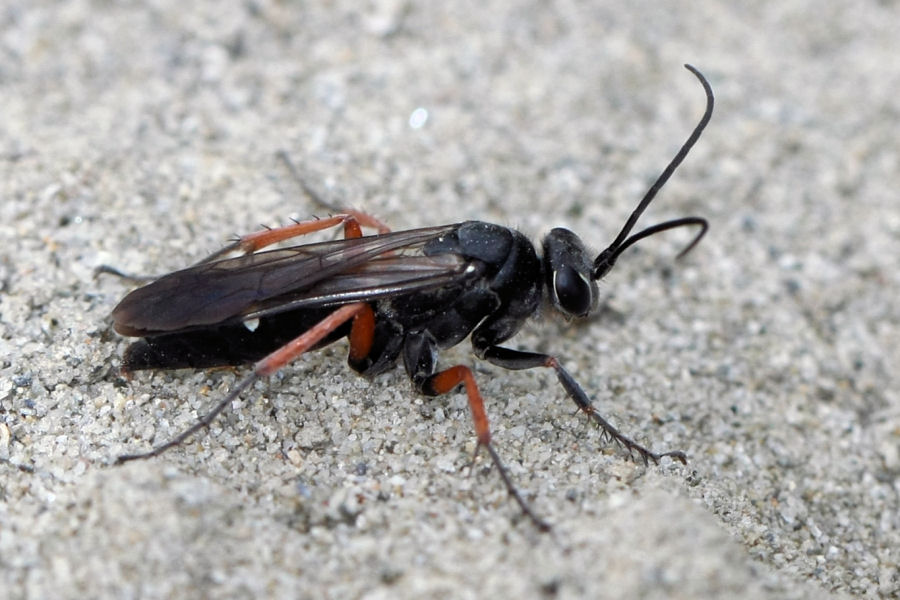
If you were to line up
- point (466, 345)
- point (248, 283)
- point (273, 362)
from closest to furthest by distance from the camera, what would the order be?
point (273, 362) < point (248, 283) < point (466, 345)

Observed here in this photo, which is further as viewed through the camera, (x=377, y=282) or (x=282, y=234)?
(x=282, y=234)

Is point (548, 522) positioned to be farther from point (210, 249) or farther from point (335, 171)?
point (335, 171)

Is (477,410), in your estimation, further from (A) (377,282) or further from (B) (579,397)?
(A) (377,282)

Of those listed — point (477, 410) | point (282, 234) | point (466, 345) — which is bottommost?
point (466, 345)

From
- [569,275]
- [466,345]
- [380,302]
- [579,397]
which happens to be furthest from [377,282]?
[466,345]

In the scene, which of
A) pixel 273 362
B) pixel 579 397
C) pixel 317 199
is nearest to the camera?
pixel 273 362

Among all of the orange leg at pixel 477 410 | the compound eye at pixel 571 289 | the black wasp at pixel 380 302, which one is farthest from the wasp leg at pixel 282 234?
the compound eye at pixel 571 289

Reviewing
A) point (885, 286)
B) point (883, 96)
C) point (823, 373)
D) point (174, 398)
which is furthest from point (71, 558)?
point (883, 96)
